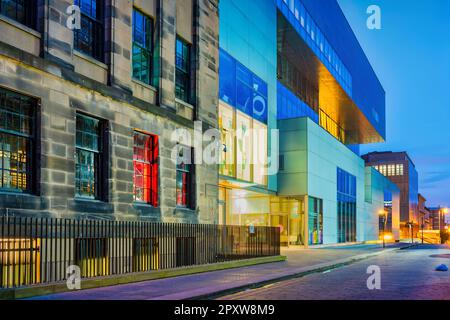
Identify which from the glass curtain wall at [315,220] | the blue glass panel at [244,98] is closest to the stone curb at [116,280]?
the blue glass panel at [244,98]

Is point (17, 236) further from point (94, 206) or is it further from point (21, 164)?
point (94, 206)

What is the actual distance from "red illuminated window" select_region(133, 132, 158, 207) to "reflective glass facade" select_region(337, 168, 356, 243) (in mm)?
34809

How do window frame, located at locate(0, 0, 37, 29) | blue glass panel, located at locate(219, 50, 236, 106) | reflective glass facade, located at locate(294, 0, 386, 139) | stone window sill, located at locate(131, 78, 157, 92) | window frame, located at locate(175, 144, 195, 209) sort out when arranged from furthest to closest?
reflective glass facade, located at locate(294, 0, 386, 139) < blue glass panel, located at locate(219, 50, 236, 106) < window frame, located at locate(175, 144, 195, 209) < stone window sill, located at locate(131, 78, 157, 92) < window frame, located at locate(0, 0, 37, 29)

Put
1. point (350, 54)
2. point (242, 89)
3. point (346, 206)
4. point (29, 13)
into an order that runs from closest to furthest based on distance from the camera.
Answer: point (29, 13) → point (242, 89) → point (346, 206) → point (350, 54)

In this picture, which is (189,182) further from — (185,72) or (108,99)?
(108,99)

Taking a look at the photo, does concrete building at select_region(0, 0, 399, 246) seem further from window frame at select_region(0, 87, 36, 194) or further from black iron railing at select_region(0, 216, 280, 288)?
black iron railing at select_region(0, 216, 280, 288)

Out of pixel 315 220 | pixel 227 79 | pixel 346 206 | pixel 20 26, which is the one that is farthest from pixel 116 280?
pixel 346 206

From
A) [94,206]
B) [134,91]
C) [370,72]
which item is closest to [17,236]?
[94,206]

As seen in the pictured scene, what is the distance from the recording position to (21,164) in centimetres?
1345

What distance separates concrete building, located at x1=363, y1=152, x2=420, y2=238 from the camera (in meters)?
158

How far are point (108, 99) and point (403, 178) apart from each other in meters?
161

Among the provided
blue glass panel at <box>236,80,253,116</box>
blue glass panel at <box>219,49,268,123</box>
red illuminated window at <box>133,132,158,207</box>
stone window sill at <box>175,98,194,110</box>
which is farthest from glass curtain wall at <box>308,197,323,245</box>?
red illuminated window at <box>133,132,158,207</box>

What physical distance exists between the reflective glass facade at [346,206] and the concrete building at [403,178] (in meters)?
99.0

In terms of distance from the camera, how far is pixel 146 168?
18938 mm
